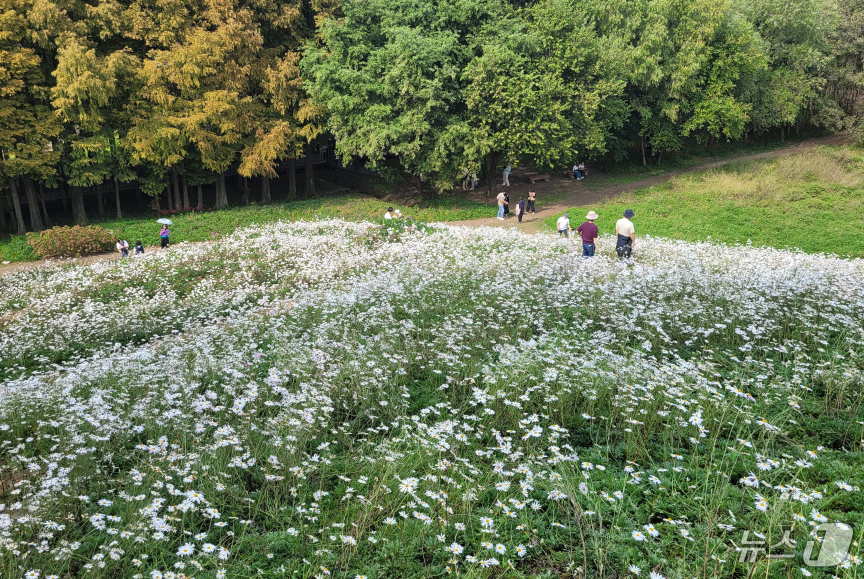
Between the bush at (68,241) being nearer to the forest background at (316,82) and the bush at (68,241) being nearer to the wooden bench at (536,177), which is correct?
the forest background at (316,82)

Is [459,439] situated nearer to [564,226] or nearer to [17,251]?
[564,226]

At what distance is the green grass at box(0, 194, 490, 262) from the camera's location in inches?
865

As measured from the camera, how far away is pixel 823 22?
3434 cm

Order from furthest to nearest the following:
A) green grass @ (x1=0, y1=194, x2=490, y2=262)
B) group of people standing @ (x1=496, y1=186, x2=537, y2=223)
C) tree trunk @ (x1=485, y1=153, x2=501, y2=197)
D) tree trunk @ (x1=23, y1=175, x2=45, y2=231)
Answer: tree trunk @ (x1=485, y1=153, x2=501, y2=197) < tree trunk @ (x1=23, y1=175, x2=45, y2=231) < group of people standing @ (x1=496, y1=186, x2=537, y2=223) < green grass @ (x1=0, y1=194, x2=490, y2=262)

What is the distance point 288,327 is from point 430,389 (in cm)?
289

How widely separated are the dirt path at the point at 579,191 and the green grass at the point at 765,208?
4.15 ft

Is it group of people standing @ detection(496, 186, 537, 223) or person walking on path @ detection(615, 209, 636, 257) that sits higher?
group of people standing @ detection(496, 186, 537, 223)

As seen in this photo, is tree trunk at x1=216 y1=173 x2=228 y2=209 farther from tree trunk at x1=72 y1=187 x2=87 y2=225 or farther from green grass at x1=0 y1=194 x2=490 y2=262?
tree trunk at x1=72 y1=187 x2=87 y2=225

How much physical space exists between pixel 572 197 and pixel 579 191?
5.18 feet

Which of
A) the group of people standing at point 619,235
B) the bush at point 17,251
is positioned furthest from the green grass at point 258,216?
the group of people standing at point 619,235

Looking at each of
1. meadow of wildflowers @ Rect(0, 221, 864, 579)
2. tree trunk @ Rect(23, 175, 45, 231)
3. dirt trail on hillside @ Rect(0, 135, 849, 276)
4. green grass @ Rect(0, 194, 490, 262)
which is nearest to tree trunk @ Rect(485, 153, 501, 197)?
dirt trail on hillside @ Rect(0, 135, 849, 276)

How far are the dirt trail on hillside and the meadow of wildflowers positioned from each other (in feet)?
36.1

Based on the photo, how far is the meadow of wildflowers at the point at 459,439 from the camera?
3943 mm

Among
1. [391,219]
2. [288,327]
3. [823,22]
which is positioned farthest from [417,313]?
[823,22]
